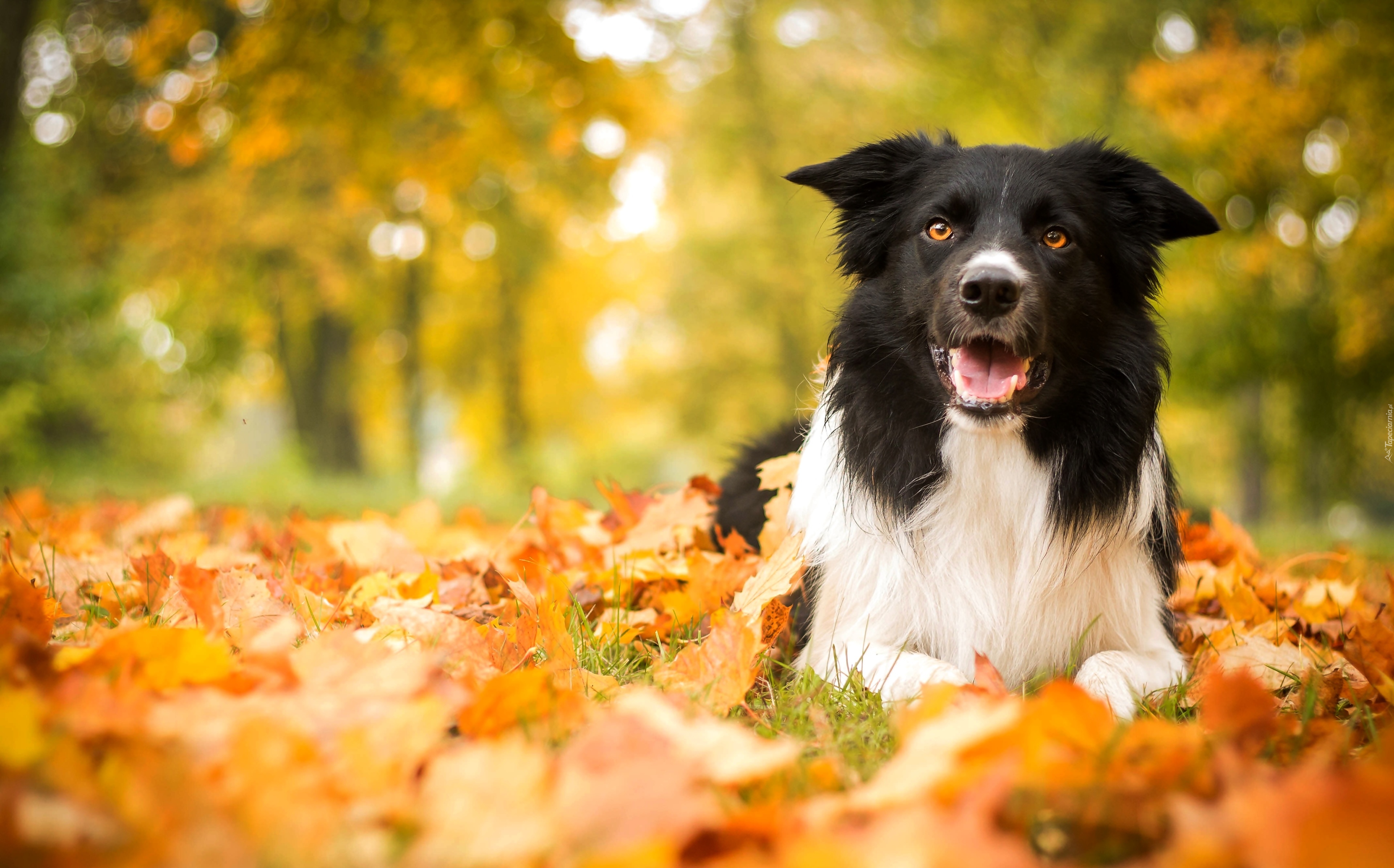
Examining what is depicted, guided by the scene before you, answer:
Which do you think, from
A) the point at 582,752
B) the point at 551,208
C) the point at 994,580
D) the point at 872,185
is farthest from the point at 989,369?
the point at 551,208

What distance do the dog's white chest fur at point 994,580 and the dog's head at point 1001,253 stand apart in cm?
21

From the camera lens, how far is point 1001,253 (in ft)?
8.38

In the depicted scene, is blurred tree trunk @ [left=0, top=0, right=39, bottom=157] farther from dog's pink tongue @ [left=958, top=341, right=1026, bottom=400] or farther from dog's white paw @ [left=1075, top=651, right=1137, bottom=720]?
dog's white paw @ [left=1075, top=651, right=1137, bottom=720]

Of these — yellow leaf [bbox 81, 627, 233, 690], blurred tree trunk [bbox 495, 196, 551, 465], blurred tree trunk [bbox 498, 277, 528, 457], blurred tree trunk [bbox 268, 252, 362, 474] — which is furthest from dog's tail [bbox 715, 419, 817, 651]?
blurred tree trunk [bbox 498, 277, 528, 457]

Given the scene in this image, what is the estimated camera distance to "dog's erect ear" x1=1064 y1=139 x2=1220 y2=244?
9.25 ft

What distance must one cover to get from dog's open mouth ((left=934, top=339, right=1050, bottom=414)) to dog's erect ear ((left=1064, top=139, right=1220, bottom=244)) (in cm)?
68

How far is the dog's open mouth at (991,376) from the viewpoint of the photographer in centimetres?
258

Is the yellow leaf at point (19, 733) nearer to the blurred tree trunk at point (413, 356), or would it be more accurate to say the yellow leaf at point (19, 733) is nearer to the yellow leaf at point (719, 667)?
the yellow leaf at point (719, 667)

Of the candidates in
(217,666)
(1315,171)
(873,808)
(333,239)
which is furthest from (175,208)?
(1315,171)

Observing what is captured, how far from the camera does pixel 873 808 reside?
4.10ft

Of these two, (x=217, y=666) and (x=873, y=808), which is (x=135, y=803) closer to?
(x=217, y=666)

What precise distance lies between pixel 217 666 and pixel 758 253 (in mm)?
19261

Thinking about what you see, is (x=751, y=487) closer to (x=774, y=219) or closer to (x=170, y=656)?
(x=170, y=656)

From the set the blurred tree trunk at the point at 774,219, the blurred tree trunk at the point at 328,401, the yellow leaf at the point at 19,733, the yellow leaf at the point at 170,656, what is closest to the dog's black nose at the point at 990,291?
Answer: the yellow leaf at the point at 170,656
